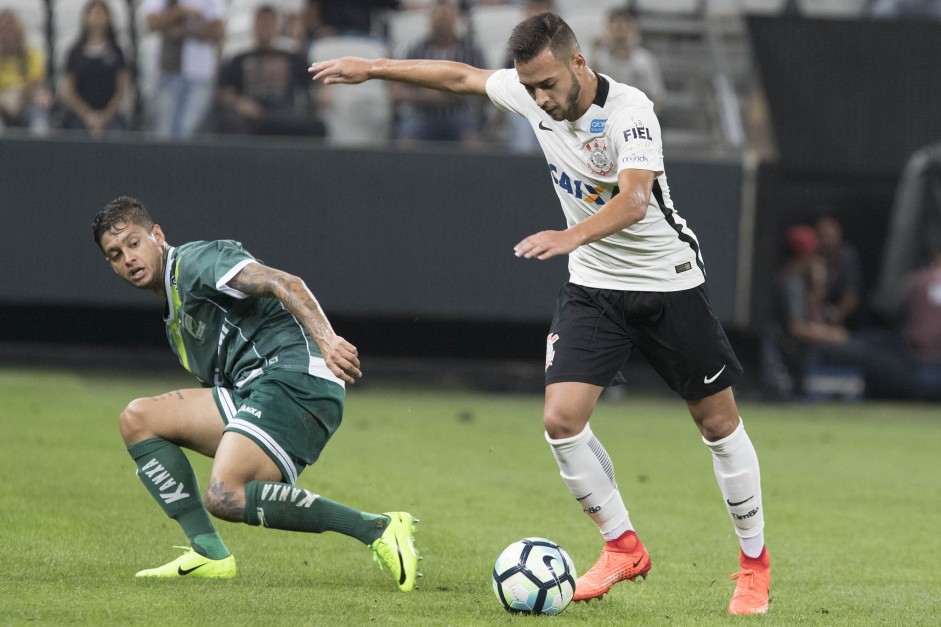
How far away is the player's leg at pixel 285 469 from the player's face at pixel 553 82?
1524mm

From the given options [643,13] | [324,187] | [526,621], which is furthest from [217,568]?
[643,13]

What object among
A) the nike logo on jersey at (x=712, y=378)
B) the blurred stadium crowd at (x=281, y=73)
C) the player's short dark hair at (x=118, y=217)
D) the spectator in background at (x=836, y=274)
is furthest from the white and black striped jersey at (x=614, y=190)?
the spectator in background at (x=836, y=274)

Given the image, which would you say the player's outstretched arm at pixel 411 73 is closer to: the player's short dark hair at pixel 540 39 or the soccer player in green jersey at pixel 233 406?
the player's short dark hair at pixel 540 39

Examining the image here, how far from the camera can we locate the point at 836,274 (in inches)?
626

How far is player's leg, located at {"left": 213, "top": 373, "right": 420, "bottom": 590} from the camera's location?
5453 mm

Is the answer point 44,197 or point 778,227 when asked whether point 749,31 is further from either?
point 44,197

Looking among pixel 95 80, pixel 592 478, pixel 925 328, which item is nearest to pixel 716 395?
pixel 592 478

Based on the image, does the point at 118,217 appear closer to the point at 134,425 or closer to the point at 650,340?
the point at 134,425

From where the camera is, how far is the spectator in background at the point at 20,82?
1452cm

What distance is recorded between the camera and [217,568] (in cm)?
582

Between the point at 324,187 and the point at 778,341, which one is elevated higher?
the point at 324,187

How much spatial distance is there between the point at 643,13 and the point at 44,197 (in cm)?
721

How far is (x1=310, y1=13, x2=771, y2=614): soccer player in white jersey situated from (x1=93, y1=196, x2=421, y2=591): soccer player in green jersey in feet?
2.77

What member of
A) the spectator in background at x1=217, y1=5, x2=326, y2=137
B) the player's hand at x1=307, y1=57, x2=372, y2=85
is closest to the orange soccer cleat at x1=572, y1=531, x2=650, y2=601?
the player's hand at x1=307, y1=57, x2=372, y2=85
